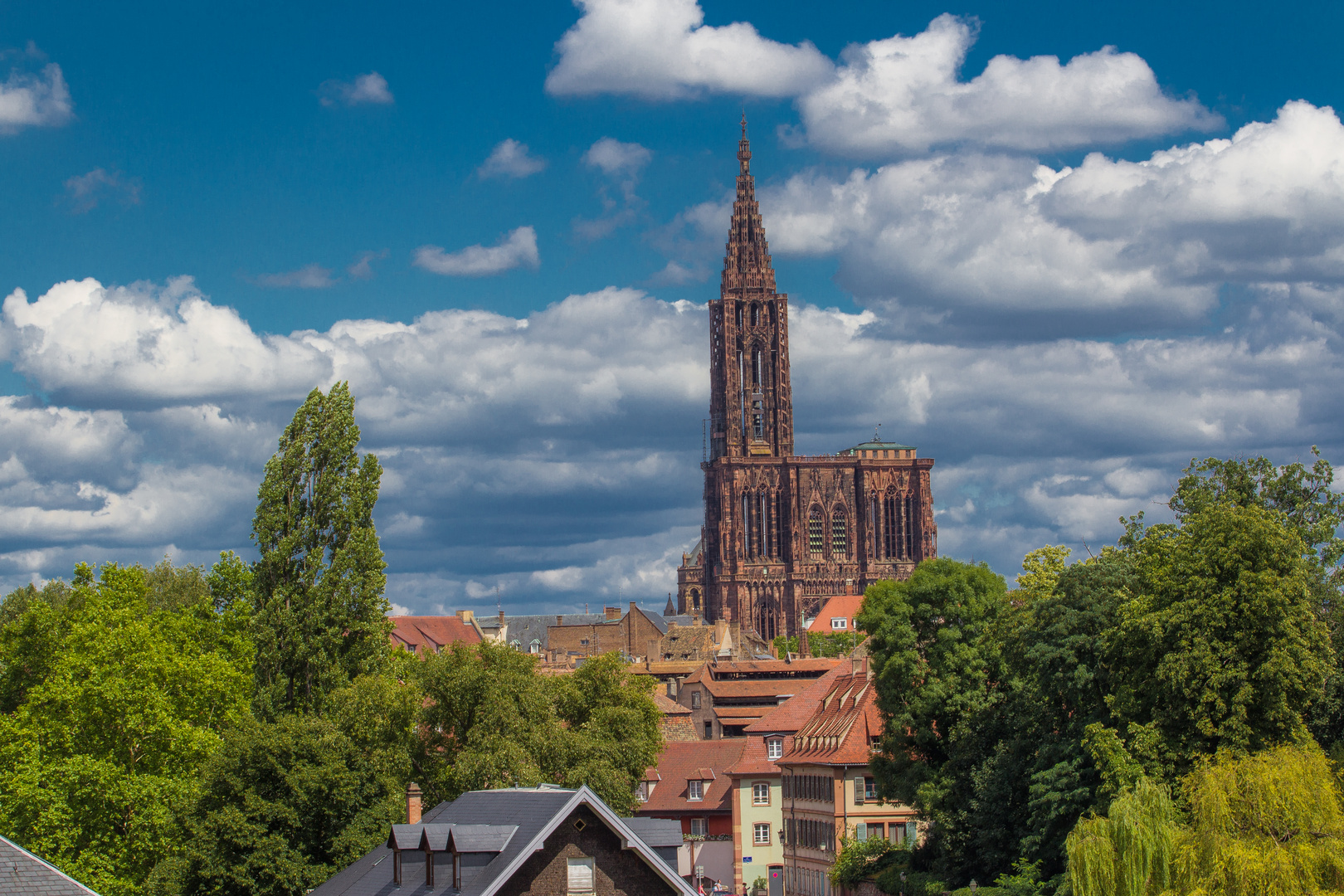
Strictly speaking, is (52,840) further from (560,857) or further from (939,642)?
(939,642)

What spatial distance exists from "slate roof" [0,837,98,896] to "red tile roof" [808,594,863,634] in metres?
163

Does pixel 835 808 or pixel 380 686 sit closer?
pixel 380 686

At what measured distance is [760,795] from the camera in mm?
88250

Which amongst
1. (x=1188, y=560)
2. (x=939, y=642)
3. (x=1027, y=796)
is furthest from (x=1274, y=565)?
(x=939, y=642)

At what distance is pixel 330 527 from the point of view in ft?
205

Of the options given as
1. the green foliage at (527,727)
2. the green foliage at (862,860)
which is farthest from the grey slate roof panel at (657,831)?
the green foliage at (862,860)

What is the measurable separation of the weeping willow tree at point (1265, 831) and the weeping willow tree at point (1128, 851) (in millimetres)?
832

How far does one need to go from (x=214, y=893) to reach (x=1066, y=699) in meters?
27.1

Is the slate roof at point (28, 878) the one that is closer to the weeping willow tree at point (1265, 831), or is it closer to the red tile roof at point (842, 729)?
the weeping willow tree at point (1265, 831)

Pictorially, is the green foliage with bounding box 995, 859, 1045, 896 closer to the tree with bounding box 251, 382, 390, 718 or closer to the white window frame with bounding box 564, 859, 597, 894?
the white window frame with bounding box 564, 859, 597, 894

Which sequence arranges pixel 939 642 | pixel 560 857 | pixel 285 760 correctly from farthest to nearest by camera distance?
pixel 939 642
pixel 285 760
pixel 560 857

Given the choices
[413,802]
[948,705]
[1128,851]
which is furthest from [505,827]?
[948,705]

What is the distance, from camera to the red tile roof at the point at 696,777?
91438mm

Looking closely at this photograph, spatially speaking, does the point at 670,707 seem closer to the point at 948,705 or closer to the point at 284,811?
the point at 948,705
